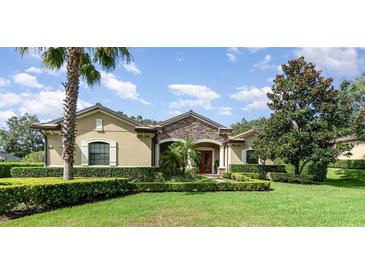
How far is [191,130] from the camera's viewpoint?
17750 mm

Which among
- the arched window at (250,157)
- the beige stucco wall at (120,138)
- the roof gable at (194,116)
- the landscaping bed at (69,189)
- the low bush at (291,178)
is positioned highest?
the roof gable at (194,116)

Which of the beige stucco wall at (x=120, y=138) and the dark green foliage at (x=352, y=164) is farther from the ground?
the beige stucco wall at (x=120, y=138)

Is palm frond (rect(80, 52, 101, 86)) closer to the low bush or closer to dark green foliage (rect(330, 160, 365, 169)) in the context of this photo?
the low bush

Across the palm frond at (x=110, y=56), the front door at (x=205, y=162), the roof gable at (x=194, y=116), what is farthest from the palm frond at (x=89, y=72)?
the front door at (x=205, y=162)

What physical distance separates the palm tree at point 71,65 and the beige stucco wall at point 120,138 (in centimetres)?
363

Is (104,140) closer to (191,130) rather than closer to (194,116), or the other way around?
(191,130)

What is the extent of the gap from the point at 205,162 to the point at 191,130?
3535 millimetres

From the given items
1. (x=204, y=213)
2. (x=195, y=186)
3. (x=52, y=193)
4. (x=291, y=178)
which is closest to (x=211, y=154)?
(x=291, y=178)

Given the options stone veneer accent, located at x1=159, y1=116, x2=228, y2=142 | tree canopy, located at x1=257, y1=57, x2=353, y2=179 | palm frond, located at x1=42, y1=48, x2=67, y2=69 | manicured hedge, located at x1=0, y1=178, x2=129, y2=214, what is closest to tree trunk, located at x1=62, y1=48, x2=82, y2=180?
palm frond, located at x1=42, y1=48, x2=67, y2=69

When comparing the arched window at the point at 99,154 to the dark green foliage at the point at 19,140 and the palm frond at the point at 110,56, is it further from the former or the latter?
the dark green foliage at the point at 19,140

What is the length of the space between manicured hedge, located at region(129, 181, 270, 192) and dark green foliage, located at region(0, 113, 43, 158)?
26453mm

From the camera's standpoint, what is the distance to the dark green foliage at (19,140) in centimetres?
3044

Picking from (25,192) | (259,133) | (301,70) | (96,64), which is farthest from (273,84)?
(25,192)
